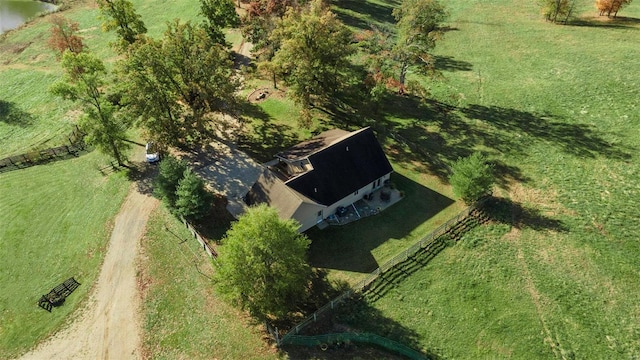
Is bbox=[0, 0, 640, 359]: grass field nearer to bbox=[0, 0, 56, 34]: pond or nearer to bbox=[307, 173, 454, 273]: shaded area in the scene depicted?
bbox=[307, 173, 454, 273]: shaded area

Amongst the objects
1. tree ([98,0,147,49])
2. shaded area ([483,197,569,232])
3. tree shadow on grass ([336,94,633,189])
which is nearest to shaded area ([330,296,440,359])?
shaded area ([483,197,569,232])

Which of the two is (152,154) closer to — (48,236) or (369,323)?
(48,236)

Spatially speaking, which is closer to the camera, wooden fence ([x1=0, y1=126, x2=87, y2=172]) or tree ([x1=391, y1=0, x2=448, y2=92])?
wooden fence ([x1=0, y1=126, x2=87, y2=172])

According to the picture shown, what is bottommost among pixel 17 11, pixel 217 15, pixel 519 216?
pixel 519 216

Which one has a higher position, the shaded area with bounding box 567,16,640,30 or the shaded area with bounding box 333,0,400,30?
the shaded area with bounding box 333,0,400,30

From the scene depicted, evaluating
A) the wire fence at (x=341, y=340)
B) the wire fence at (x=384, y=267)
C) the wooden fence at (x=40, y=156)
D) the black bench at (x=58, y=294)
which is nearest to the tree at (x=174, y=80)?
the wooden fence at (x=40, y=156)

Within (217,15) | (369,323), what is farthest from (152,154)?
(369,323)
